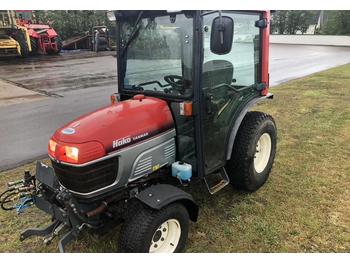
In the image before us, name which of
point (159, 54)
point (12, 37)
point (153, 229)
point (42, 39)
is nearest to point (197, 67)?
point (159, 54)

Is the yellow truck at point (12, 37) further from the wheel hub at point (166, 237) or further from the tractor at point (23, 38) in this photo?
the wheel hub at point (166, 237)

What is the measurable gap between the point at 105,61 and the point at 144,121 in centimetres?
1436

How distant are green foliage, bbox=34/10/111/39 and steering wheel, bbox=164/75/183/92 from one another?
1962cm

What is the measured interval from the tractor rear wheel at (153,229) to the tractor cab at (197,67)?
1.82 feet

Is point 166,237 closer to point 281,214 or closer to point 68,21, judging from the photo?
point 281,214

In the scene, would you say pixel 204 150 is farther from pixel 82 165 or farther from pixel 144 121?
pixel 82 165

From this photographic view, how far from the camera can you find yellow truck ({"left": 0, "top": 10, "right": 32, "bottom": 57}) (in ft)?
51.9

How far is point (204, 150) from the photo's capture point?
10.3ft

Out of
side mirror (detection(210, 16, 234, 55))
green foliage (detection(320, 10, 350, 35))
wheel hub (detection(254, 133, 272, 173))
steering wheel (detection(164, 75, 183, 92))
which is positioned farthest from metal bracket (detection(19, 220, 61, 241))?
green foliage (detection(320, 10, 350, 35))

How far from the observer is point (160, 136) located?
2.92 m

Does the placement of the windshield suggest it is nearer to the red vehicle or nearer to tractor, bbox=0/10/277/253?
tractor, bbox=0/10/277/253

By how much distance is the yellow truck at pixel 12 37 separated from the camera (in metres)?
15.8

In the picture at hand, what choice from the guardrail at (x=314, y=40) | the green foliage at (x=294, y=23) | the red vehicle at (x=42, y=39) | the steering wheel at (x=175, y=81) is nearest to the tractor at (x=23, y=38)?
the red vehicle at (x=42, y=39)

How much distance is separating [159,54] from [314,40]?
92.3 ft
